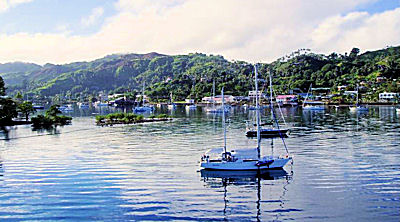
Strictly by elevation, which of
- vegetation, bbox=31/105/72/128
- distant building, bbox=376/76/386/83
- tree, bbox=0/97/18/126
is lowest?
vegetation, bbox=31/105/72/128

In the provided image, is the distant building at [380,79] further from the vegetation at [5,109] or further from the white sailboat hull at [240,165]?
the white sailboat hull at [240,165]

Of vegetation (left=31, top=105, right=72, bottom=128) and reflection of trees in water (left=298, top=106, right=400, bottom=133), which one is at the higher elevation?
vegetation (left=31, top=105, right=72, bottom=128)

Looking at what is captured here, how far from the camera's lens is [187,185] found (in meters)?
27.7

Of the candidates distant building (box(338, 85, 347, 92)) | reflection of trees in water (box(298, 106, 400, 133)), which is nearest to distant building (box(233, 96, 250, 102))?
distant building (box(338, 85, 347, 92))

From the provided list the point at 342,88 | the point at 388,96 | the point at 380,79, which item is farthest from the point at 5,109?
the point at 380,79

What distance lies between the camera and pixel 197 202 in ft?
77.3

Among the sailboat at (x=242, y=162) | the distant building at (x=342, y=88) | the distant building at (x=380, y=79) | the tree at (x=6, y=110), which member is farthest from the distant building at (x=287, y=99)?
the sailboat at (x=242, y=162)

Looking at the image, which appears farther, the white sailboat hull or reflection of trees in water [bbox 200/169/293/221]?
the white sailboat hull

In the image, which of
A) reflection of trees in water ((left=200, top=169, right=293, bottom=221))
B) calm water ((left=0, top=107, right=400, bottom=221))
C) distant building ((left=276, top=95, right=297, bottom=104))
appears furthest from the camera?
distant building ((left=276, top=95, right=297, bottom=104))

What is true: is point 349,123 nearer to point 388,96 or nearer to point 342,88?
point 388,96

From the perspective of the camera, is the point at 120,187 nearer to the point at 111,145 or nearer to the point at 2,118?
the point at 111,145

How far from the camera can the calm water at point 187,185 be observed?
71.2 ft

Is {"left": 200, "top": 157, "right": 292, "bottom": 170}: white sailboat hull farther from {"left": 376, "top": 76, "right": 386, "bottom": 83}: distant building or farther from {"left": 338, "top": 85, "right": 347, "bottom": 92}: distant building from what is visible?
{"left": 376, "top": 76, "right": 386, "bottom": 83}: distant building

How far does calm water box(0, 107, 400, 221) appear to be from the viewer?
2170 centimetres
